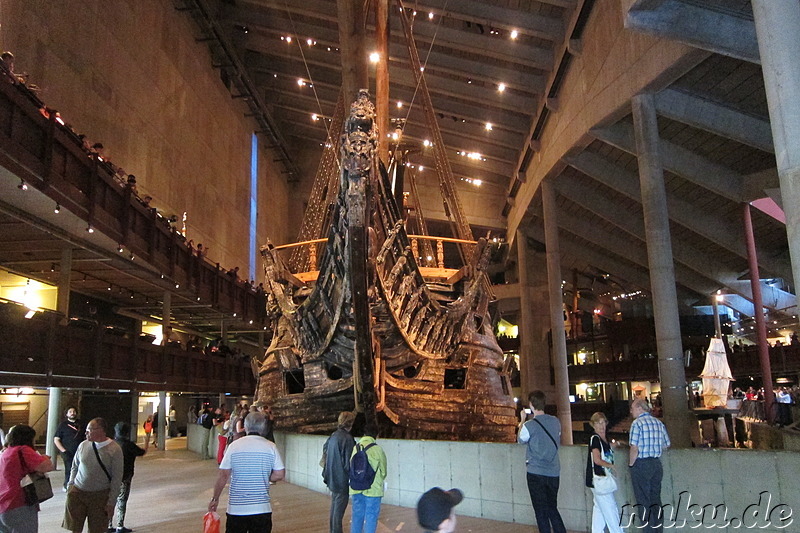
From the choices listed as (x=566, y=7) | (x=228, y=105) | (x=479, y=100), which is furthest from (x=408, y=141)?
(x=566, y=7)

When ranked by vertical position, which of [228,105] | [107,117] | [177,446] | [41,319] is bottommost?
[177,446]

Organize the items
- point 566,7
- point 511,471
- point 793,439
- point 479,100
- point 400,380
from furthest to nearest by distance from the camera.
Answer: point 479,100 < point 566,7 < point 400,380 < point 793,439 < point 511,471

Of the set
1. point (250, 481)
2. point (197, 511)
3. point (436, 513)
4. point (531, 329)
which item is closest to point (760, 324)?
point (531, 329)

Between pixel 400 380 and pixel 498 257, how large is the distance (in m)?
27.1

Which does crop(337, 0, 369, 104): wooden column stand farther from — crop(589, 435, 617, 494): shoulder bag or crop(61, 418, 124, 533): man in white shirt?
crop(589, 435, 617, 494): shoulder bag

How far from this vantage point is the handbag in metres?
3.42

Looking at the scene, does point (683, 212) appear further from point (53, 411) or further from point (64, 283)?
point (53, 411)

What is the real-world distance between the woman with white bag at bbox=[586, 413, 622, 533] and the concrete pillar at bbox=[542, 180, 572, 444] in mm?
14460

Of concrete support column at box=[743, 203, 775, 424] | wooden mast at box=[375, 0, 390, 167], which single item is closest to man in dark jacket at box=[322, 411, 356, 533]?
wooden mast at box=[375, 0, 390, 167]

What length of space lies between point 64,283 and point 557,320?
43.4 ft

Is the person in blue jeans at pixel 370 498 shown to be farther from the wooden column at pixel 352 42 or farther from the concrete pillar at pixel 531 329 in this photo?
the concrete pillar at pixel 531 329

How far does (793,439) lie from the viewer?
23.3 ft

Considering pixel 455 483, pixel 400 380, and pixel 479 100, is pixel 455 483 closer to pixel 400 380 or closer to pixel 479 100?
pixel 400 380

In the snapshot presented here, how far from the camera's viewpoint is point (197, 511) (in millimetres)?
6625
